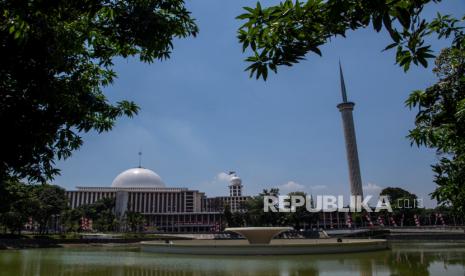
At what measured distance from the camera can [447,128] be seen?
509 centimetres

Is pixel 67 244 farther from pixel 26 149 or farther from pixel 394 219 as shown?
pixel 394 219

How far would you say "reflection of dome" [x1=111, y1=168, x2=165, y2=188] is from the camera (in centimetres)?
13338

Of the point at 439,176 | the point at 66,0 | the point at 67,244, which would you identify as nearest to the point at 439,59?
the point at 439,176

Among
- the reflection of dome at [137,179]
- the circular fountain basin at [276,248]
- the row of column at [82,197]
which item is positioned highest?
the reflection of dome at [137,179]

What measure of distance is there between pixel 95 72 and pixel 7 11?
2.92 meters

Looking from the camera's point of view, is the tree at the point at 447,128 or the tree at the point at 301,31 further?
the tree at the point at 447,128

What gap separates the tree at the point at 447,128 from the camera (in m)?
5.14

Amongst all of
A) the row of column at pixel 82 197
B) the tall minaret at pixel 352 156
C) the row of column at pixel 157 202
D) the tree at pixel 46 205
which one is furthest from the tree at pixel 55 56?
the row of column at pixel 82 197

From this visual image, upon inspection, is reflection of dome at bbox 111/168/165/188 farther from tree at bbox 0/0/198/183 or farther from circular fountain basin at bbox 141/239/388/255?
tree at bbox 0/0/198/183

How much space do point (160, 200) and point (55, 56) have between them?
452 feet

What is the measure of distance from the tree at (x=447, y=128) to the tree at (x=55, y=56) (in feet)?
12.1

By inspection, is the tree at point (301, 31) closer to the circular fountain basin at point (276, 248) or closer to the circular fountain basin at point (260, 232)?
the circular fountain basin at point (276, 248)

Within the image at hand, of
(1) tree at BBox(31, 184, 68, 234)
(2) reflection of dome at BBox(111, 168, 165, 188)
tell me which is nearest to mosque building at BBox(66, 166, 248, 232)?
(2) reflection of dome at BBox(111, 168, 165, 188)

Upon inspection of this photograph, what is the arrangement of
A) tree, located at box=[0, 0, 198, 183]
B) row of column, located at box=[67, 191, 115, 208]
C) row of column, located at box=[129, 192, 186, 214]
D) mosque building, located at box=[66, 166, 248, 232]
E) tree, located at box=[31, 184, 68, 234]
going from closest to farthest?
tree, located at box=[0, 0, 198, 183], tree, located at box=[31, 184, 68, 234], mosque building, located at box=[66, 166, 248, 232], row of column, located at box=[129, 192, 186, 214], row of column, located at box=[67, 191, 115, 208]
